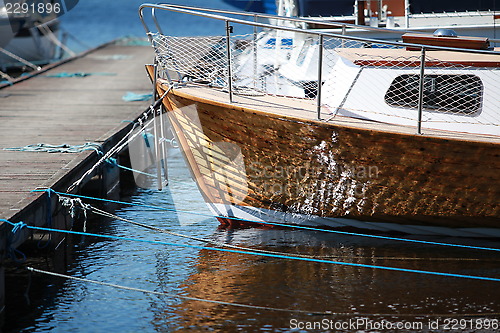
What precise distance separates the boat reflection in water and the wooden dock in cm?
158

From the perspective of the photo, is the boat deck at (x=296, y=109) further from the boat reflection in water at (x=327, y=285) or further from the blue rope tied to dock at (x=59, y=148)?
the blue rope tied to dock at (x=59, y=148)

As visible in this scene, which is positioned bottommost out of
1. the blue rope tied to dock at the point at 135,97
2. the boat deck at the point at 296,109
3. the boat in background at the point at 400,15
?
the blue rope tied to dock at the point at 135,97

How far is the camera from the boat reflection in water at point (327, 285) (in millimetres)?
6371

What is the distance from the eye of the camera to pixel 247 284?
23.0 ft

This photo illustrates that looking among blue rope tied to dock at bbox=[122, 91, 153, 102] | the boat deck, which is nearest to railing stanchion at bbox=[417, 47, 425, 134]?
the boat deck

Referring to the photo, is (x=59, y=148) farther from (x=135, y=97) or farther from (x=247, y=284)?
(x=135, y=97)

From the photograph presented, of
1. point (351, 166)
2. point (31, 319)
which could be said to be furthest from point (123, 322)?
point (351, 166)

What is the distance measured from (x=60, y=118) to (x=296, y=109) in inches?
195

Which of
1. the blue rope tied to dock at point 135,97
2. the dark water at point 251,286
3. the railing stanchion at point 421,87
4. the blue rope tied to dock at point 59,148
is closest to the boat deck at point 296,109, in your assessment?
the railing stanchion at point 421,87

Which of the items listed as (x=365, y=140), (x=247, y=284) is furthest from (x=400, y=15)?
(x=247, y=284)

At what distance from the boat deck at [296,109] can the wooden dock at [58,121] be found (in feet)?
5.78

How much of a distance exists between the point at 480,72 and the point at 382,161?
136 cm

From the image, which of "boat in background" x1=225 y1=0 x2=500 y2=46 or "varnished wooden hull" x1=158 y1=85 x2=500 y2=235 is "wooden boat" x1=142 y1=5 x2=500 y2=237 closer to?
"varnished wooden hull" x1=158 y1=85 x2=500 y2=235

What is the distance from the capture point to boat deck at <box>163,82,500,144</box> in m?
7.18
